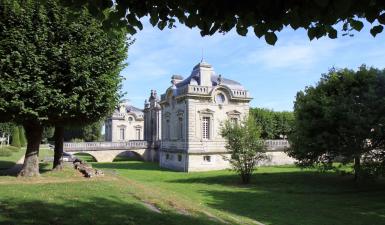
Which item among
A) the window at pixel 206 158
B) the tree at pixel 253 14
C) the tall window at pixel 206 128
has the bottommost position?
the window at pixel 206 158

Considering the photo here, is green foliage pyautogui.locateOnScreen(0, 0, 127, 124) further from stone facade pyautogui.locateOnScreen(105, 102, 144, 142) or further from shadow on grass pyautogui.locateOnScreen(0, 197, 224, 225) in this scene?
stone facade pyautogui.locateOnScreen(105, 102, 144, 142)

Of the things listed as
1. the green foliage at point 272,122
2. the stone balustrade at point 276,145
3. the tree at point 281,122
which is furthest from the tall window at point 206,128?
the tree at point 281,122

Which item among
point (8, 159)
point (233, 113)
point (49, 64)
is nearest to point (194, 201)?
point (49, 64)

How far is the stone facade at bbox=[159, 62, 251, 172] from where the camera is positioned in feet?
115

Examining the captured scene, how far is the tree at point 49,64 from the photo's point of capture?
15.0 meters

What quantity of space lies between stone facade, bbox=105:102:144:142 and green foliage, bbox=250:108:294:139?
73.8 ft

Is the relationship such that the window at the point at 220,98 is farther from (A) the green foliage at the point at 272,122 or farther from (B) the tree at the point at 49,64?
(B) the tree at the point at 49,64

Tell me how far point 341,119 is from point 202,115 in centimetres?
1568

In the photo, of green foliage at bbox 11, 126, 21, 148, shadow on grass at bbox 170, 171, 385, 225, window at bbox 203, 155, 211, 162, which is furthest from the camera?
green foliage at bbox 11, 126, 21, 148

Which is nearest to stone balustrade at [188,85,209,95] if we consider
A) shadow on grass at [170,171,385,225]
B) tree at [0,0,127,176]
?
shadow on grass at [170,171,385,225]

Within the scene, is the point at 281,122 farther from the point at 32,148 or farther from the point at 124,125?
the point at 32,148

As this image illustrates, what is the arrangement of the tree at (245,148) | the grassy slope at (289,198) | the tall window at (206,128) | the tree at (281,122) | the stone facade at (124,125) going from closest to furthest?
the grassy slope at (289,198) < the tree at (245,148) < the tall window at (206,128) < the tree at (281,122) < the stone facade at (124,125)

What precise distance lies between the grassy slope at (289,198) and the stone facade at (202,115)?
7.13 metres

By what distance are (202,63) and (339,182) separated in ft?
54.9
